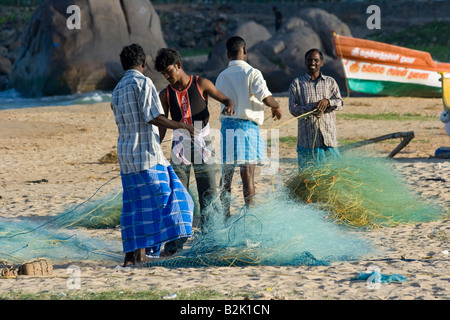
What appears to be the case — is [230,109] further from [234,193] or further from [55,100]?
[55,100]

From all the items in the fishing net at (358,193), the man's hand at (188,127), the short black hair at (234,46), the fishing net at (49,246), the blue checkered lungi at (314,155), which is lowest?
the fishing net at (49,246)

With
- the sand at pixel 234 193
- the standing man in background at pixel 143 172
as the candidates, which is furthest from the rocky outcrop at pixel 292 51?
the standing man in background at pixel 143 172

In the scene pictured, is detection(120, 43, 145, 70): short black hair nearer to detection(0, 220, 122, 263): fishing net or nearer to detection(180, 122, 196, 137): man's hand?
detection(180, 122, 196, 137): man's hand

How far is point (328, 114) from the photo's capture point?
20.4ft

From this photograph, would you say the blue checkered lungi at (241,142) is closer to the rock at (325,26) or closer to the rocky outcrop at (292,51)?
the rocky outcrop at (292,51)

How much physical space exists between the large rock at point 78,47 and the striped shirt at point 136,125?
Answer: 55.3 ft

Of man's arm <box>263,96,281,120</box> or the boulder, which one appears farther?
the boulder

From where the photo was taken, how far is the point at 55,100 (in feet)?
66.5

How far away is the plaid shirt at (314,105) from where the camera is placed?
6.18 metres

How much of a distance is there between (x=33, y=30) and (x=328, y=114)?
707 inches

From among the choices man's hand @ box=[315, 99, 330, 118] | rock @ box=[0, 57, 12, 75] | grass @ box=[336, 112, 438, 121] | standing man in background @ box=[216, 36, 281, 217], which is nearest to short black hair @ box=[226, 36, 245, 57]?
standing man in background @ box=[216, 36, 281, 217]

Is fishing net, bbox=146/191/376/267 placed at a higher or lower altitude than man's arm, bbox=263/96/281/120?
lower

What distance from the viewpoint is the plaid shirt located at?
618cm
